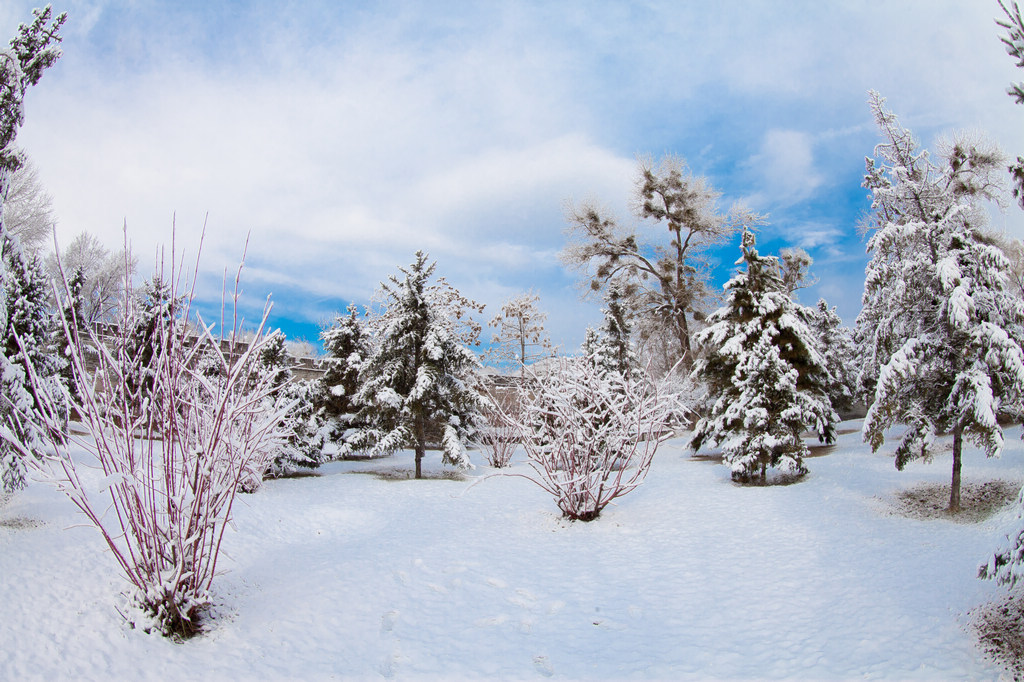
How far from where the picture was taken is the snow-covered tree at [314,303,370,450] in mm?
16531

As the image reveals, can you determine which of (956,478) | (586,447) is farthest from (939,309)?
(586,447)

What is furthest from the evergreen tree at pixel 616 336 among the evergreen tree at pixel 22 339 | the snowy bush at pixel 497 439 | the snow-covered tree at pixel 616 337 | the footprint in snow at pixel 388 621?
the evergreen tree at pixel 22 339

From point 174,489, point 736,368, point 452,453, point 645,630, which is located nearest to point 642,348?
point 736,368

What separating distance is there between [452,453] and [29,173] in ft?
72.7

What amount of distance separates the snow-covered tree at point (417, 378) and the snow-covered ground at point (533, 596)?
4.34 metres

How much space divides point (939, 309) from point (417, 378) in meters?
11.1

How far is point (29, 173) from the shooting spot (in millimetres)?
21766

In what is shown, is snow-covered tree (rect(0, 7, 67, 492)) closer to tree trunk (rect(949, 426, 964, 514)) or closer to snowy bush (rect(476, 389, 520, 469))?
snowy bush (rect(476, 389, 520, 469))

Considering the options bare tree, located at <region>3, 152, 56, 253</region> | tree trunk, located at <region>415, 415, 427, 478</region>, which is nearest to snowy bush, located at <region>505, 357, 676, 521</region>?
tree trunk, located at <region>415, 415, 427, 478</region>

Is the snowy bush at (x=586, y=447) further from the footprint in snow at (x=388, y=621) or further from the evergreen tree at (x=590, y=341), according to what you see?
the evergreen tree at (x=590, y=341)

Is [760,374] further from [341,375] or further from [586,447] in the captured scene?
[341,375]

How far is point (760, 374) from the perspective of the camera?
1222cm

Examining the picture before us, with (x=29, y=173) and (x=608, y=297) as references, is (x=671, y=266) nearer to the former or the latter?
(x=608, y=297)

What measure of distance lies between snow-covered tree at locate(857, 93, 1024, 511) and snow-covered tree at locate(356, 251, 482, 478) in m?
9.44
